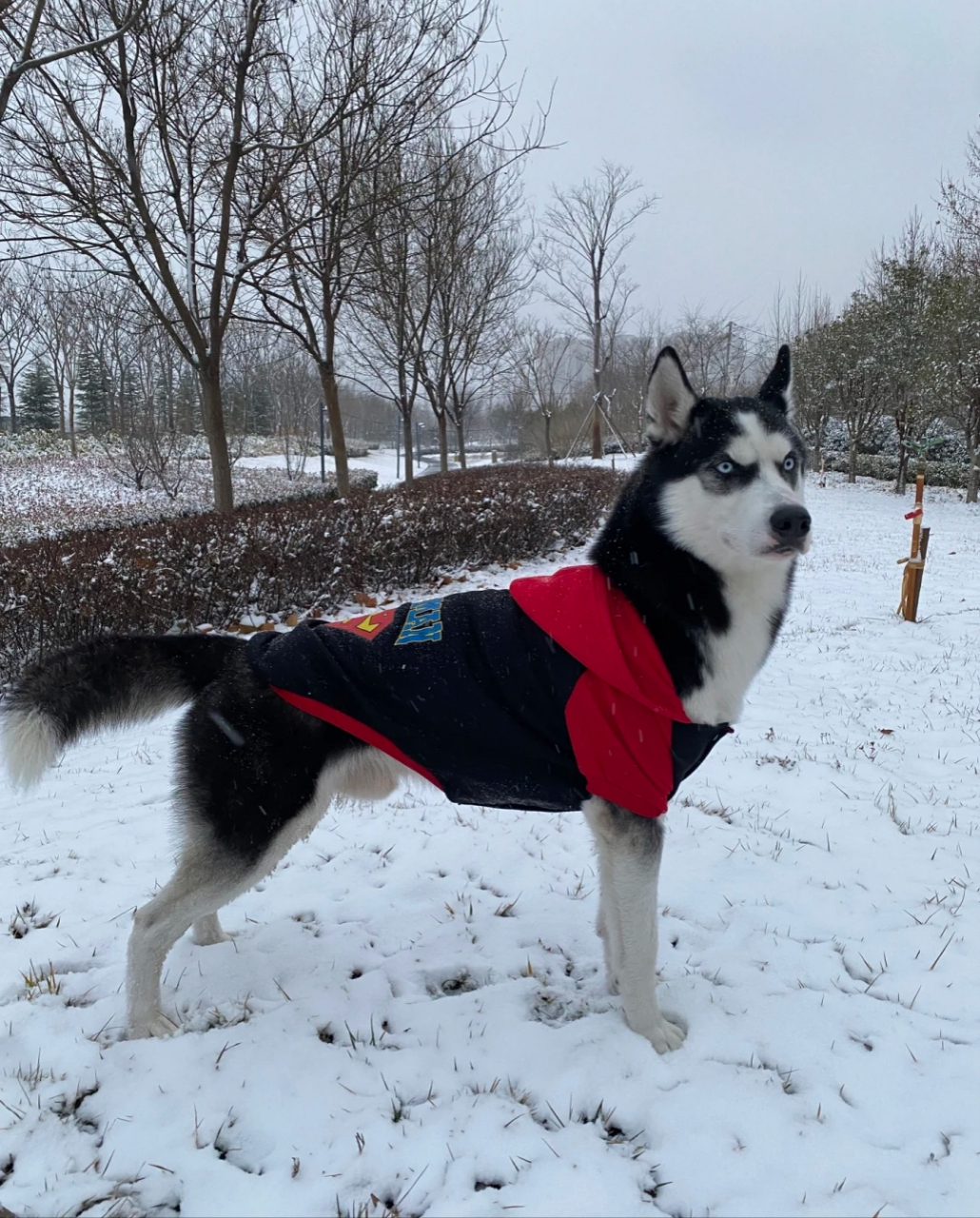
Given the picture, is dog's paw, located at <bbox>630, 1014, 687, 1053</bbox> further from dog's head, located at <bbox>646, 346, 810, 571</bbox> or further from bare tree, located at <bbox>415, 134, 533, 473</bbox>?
bare tree, located at <bbox>415, 134, 533, 473</bbox>

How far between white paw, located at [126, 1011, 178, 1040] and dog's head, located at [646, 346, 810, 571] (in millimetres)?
2305

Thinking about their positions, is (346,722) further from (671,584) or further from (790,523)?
(790,523)

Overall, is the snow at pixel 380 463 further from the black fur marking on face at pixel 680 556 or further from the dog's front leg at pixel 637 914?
the dog's front leg at pixel 637 914

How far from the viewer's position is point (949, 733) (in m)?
4.71

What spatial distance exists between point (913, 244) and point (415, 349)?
20218 mm

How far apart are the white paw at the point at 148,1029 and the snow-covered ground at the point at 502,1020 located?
96 mm

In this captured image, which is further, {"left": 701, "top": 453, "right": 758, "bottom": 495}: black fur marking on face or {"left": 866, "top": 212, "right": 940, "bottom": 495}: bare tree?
{"left": 866, "top": 212, "right": 940, "bottom": 495}: bare tree

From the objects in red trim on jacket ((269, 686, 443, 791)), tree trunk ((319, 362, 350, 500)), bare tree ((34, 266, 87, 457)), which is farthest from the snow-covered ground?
bare tree ((34, 266, 87, 457))

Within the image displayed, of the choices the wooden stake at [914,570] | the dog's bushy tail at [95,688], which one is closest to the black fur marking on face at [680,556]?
the dog's bushy tail at [95,688]

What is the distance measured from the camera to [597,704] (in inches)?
84.7

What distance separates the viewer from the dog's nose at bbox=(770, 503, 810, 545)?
2027 millimetres

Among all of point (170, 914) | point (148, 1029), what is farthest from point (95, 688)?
point (148, 1029)

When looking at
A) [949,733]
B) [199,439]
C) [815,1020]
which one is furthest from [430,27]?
[199,439]

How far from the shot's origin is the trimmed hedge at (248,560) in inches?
226
